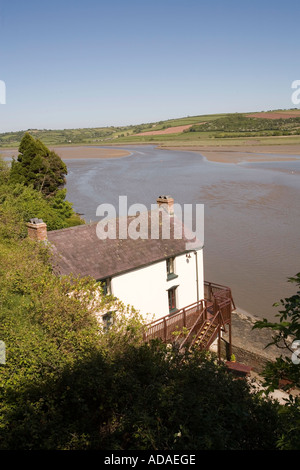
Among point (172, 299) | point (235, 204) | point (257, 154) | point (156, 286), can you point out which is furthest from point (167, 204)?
point (257, 154)

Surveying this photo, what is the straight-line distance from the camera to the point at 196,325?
58.1 ft

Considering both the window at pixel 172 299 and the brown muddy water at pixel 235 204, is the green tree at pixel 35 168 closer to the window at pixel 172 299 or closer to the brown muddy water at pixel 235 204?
the brown muddy water at pixel 235 204

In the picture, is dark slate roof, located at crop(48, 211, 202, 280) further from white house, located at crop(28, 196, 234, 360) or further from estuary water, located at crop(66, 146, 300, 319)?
estuary water, located at crop(66, 146, 300, 319)

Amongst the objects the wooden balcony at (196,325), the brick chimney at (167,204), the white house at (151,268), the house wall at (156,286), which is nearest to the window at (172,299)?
the white house at (151,268)

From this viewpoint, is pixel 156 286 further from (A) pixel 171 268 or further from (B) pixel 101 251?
(B) pixel 101 251

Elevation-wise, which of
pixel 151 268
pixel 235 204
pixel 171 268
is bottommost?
pixel 171 268

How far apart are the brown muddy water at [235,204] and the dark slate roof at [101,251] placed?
24.0 feet

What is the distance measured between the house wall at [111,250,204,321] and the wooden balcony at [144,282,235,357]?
2.71 feet

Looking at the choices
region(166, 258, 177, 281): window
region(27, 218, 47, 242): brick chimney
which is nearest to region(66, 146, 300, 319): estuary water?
region(166, 258, 177, 281): window

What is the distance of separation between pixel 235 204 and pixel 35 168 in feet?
75.3

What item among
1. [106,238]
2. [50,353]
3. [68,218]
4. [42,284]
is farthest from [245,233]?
[50,353]

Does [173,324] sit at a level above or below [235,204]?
below

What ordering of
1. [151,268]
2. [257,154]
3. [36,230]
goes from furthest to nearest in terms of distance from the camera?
[257,154] → [151,268] → [36,230]
